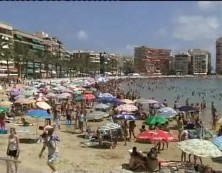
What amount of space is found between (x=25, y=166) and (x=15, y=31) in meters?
101

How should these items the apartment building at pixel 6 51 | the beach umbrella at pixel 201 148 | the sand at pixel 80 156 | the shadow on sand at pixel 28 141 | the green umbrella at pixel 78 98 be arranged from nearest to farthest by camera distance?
the beach umbrella at pixel 201 148 → the sand at pixel 80 156 → the shadow on sand at pixel 28 141 → the green umbrella at pixel 78 98 → the apartment building at pixel 6 51

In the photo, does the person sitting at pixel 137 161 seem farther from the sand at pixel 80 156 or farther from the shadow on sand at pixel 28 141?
the shadow on sand at pixel 28 141

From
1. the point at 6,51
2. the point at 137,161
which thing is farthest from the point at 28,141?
the point at 6,51

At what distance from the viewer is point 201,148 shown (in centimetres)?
1258

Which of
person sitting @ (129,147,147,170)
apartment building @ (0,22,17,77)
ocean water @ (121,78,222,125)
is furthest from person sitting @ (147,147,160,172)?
apartment building @ (0,22,17,77)

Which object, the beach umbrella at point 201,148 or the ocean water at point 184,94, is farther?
the ocean water at point 184,94

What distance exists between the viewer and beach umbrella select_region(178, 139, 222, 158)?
40.6ft

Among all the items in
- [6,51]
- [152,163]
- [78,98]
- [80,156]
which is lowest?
[80,156]

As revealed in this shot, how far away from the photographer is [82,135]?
20.8 meters

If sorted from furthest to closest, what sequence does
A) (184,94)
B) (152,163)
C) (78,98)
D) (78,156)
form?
1. (184,94)
2. (78,98)
3. (78,156)
4. (152,163)

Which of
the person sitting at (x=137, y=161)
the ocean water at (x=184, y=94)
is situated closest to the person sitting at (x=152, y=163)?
the person sitting at (x=137, y=161)

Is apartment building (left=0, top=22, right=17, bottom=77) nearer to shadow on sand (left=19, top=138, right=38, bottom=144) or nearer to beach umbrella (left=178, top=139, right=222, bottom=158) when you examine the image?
shadow on sand (left=19, top=138, right=38, bottom=144)

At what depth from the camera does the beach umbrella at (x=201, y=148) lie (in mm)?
12383

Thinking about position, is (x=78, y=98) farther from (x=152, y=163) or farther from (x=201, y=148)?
(x=201, y=148)
